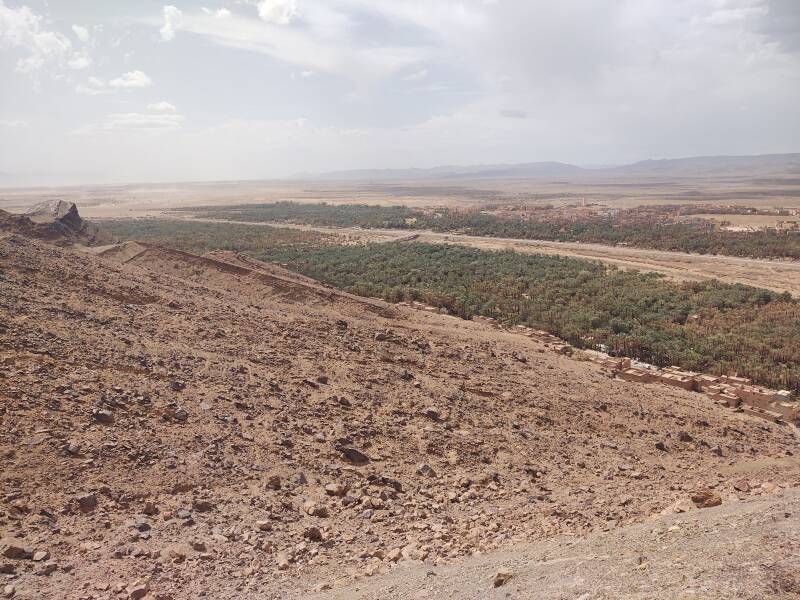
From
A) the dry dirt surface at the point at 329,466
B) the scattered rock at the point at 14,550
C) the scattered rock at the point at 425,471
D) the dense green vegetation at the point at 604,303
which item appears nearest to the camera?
the scattered rock at the point at 14,550

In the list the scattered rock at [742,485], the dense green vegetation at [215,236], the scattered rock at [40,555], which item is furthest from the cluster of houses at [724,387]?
the dense green vegetation at [215,236]

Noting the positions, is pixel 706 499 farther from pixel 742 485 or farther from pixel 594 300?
pixel 594 300

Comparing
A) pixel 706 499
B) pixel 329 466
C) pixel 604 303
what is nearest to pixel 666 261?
pixel 604 303

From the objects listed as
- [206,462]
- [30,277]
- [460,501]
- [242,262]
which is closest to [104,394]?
[206,462]

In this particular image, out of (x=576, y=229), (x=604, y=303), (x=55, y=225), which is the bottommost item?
(x=604, y=303)

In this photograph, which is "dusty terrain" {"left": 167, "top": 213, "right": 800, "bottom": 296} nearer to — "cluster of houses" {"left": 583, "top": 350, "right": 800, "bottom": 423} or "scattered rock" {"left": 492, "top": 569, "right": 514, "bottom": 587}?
"cluster of houses" {"left": 583, "top": 350, "right": 800, "bottom": 423}

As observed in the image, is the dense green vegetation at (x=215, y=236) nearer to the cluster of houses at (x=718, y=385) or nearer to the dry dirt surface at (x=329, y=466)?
the cluster of houses at (x=718, y=385)

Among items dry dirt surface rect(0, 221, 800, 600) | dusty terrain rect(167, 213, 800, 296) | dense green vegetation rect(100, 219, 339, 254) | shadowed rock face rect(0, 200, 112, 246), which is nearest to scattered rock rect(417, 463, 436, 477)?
dry dirt surface rect(0, 221, 800, 600)

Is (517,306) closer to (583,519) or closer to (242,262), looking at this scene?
(242,262)
